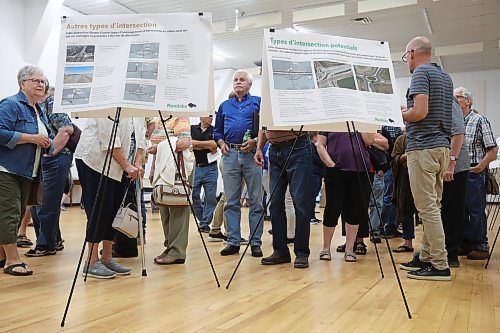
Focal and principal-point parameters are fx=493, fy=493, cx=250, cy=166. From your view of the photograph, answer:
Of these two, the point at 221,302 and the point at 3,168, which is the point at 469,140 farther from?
the point at 3,168

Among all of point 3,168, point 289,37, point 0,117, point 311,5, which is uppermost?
point 311,5

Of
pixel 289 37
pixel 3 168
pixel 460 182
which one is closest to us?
pixel 289 37

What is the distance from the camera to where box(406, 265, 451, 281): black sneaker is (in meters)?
2.92

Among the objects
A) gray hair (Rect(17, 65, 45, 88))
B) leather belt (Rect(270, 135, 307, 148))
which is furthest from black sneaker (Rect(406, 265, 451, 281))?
gray hair (Rect(17, 65, 45, 88))

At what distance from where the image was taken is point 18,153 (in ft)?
9.86

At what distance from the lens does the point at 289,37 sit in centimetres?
258

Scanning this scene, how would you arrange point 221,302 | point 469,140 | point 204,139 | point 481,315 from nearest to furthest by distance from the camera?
point 481,315 < point 221,302 < point 469,140 < point 204,139

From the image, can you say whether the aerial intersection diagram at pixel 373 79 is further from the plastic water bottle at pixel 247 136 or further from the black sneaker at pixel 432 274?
the plastic water bottle at pixel 247 136

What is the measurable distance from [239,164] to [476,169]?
188 cm

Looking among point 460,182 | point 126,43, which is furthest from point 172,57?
point 460,182

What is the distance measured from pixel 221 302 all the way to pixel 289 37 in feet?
4.54

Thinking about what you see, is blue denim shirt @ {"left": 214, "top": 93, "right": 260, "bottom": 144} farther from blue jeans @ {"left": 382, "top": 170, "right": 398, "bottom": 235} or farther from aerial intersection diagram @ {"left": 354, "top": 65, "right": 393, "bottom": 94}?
blue jeans @ {"left": 382, "top": 170, "right": 398, "bottom": 235}

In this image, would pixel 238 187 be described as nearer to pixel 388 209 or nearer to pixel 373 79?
pixel 373 79

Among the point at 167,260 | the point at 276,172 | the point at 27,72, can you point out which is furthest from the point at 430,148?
the point at 27,72
